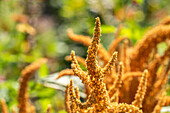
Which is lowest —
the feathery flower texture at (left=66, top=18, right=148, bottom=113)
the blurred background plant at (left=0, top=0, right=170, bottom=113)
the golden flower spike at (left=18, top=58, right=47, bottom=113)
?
the feathery flower texture at (left=66, top=18, right=148, bottom=113)

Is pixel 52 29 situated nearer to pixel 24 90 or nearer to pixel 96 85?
pixel 24 90

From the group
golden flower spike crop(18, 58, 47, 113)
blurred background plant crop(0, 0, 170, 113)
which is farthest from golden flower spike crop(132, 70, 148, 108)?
blurred background plant crop(0, 0, 170, 113)

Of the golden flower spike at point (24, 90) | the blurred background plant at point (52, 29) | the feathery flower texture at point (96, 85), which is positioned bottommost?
the feathery flower texture at point (96, 85)

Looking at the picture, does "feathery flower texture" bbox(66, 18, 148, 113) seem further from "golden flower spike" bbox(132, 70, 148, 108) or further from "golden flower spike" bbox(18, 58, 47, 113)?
"golden flower spike" bbox(18, 58, 47, 113)

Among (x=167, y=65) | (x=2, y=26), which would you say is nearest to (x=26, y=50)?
(x=2, y=26)

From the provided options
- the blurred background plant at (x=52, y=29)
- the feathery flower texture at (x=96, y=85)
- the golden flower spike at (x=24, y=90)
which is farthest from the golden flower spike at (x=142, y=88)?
the blurred background plant at (x=52, y=29)

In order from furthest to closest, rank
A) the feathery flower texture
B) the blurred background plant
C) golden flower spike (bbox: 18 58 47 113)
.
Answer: the blurred background plant, golden flower spike (bbox: 18 58 47 113), the feathery flower texture

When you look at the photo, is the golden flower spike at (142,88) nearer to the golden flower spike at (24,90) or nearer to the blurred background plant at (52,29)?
the golden flower spike at (24,90)

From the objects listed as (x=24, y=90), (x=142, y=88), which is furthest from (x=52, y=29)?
(x=142, y=88)

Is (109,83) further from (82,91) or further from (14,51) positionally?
(14,51)
